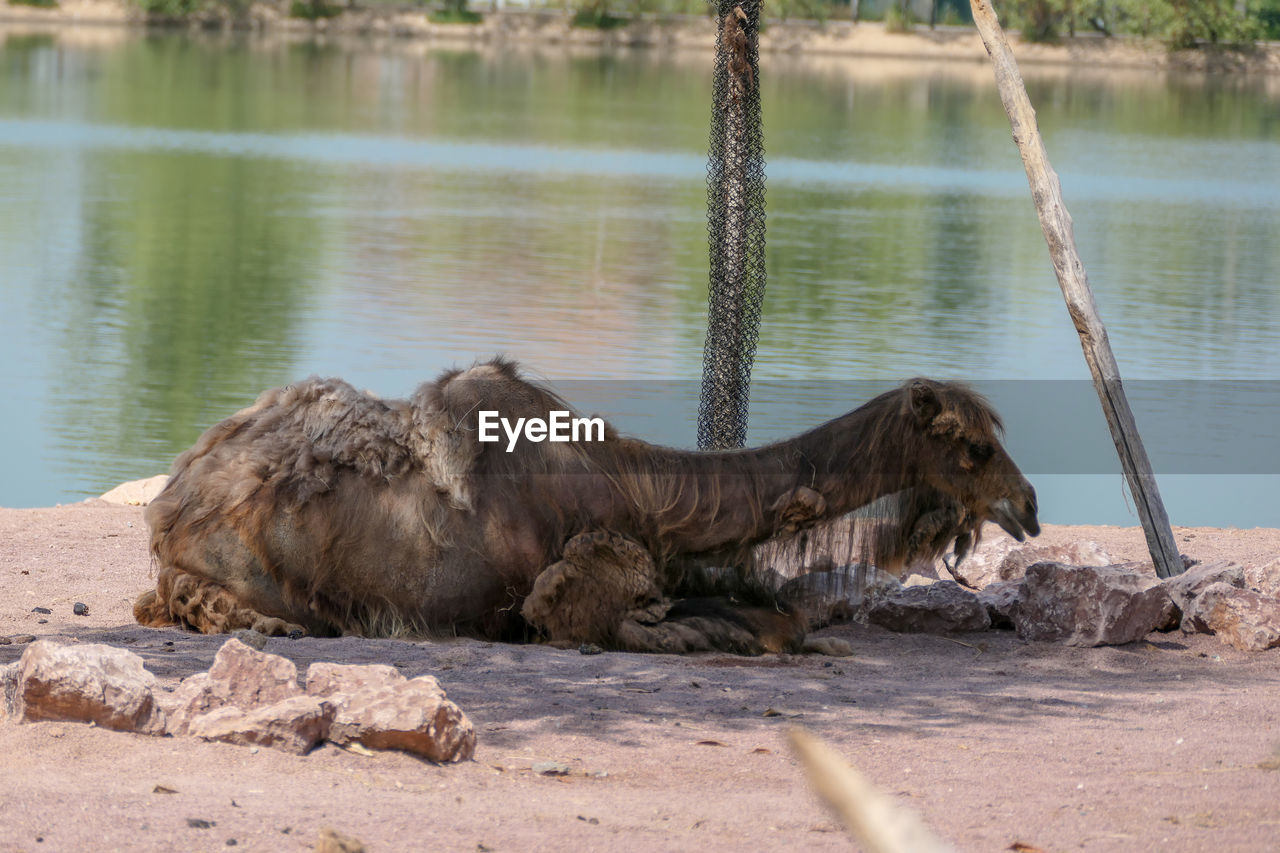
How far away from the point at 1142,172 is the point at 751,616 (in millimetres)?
35431

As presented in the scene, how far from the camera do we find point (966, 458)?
7.22 m

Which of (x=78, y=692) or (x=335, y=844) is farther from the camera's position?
(x=78, y=692)

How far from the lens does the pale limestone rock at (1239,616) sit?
7539 millimetres

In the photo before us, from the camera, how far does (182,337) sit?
1744 cm

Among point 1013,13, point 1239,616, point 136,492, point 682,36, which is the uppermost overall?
point 1013,13

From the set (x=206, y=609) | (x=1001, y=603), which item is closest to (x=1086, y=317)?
(x=1001, y=603)

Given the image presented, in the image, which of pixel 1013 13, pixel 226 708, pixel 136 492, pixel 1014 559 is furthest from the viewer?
pixel 1013 13

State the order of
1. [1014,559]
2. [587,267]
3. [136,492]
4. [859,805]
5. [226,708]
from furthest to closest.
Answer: [587,267], [136,492], [1014,559], [226,708], [859,805]

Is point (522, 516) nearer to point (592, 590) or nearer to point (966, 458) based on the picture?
point (592, 590)

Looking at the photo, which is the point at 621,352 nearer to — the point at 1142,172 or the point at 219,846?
the point at 219,846

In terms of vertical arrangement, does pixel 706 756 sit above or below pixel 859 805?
→ below

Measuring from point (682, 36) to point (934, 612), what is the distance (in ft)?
290

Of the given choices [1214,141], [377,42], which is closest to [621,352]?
[1214,141]

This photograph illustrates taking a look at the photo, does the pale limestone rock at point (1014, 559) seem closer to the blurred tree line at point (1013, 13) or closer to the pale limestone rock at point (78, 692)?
the pale limestone rock at point (78, 692)
